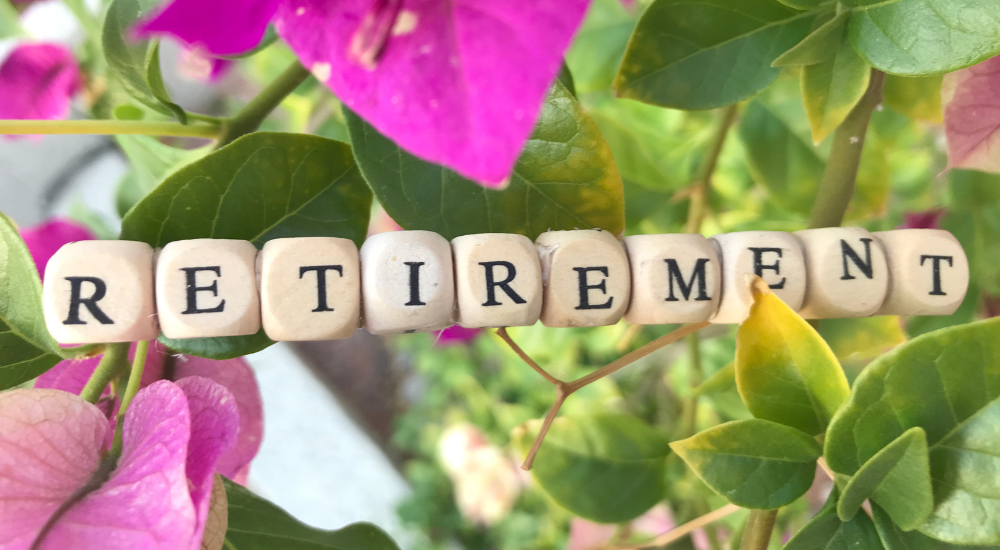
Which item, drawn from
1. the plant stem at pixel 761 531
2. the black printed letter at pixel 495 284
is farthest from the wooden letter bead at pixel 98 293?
the plant stem at pixel 761 531

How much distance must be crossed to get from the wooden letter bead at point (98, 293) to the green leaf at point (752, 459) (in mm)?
176

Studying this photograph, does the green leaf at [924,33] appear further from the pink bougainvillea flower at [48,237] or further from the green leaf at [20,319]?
the pink bougainvillea flower at [48,237]

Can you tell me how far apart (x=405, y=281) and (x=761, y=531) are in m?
0.16

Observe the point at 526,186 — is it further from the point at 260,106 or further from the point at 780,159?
the point at 780,159

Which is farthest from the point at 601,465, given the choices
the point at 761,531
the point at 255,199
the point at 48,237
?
the point at 48,237

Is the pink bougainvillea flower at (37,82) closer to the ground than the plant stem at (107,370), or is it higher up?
higher up

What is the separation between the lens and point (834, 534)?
0.62ft

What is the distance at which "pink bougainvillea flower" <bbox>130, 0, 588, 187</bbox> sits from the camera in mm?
126

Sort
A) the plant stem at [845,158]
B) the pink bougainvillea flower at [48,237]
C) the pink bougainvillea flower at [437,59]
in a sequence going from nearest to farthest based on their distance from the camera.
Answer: the pink bougainvillea flower at [437,59] → the plant stem at [845,158] → the pink bougainvillea flower at [48,237]

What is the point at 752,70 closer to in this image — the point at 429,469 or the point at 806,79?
the point at 806,79

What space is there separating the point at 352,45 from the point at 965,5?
184 millimetres

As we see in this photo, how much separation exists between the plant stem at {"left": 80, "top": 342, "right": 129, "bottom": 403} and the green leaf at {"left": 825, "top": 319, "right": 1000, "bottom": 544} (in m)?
0.25

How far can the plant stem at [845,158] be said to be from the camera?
0.23 metres

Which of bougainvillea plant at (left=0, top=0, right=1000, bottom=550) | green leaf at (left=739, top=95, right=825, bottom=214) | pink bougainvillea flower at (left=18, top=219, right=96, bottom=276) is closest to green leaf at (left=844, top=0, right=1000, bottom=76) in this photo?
bougainvillea plant at (left=0, top=0, right=1000, bottom=550)
